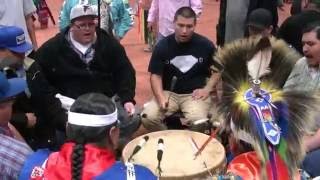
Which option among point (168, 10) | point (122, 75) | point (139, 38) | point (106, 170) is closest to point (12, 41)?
point (122, 75)

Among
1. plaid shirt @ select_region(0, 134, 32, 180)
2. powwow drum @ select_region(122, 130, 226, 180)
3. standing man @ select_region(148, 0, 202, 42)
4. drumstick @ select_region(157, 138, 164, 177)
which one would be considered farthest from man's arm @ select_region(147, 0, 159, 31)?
plaid shirt @ select_region(0, 134, 32, 180)

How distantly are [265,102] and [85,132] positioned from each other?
31.8 inches

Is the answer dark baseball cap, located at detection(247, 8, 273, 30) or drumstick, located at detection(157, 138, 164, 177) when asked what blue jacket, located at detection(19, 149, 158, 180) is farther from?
dark baseball cap, located at detection(247, 8, 273, 30)

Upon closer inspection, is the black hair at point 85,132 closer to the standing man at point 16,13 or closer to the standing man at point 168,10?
the standing man at point 16,13

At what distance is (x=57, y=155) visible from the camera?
2.49 meters

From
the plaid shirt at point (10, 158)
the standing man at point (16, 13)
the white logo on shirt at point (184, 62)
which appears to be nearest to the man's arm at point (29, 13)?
the standing man at point (16, 13)

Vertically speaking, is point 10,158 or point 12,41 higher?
point 12,41

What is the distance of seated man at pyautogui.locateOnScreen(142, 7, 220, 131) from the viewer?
5.06 metres

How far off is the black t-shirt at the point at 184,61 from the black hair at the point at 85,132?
261cm

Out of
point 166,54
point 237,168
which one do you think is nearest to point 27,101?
point 166,54

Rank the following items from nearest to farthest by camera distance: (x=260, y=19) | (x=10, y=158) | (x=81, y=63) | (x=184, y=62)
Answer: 1. (x=10, y=158)
2. (x=81, y=63)
3. (x=260, y=19)
4. (x=184, y=62)

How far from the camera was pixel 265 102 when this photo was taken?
257 cm

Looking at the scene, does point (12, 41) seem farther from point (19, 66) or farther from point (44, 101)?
point (44, 101)

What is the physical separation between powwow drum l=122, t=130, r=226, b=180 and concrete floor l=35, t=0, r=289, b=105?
8.44 feet
